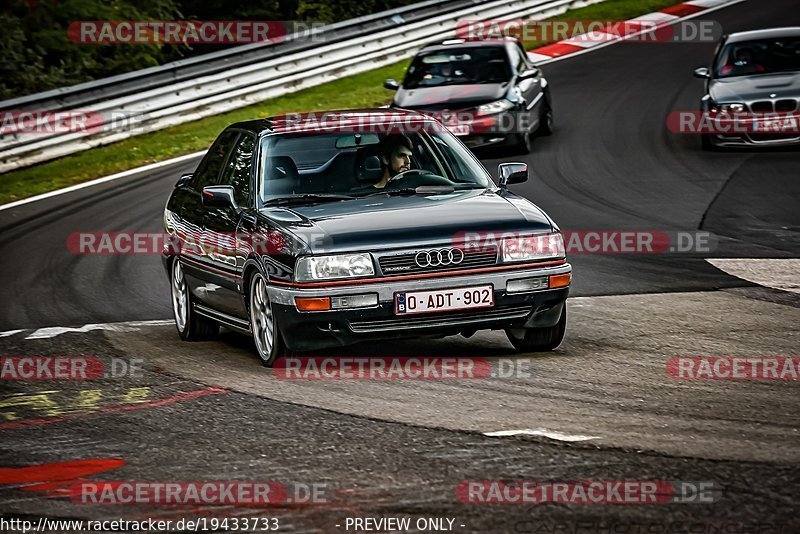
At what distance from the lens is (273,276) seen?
7.86m

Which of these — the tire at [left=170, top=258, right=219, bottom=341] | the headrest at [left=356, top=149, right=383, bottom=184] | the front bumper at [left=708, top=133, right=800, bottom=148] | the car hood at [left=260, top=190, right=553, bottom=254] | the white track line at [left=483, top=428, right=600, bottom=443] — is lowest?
the tire at [left=170, top=258, right=219, bottom=341]

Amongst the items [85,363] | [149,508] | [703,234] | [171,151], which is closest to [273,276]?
[85,363]

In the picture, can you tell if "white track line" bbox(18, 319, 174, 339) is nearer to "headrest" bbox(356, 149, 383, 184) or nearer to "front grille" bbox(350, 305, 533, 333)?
"headrest" bbox(356, 149, 383, 184)

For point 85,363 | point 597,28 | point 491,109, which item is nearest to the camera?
point 85,363

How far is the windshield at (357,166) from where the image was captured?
28.3 ft

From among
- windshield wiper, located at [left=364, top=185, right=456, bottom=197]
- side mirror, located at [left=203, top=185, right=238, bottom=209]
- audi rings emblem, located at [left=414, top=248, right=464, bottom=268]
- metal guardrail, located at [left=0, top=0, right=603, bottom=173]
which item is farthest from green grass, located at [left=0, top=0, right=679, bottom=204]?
audi rings emblem, located at [left=414, top=248, right=464, bottom=268]

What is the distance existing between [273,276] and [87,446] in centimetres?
188

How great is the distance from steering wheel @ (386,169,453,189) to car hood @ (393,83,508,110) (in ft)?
31.2

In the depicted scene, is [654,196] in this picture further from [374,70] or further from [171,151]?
[374,70]

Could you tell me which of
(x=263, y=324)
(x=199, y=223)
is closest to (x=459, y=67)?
(x=199, y=223)

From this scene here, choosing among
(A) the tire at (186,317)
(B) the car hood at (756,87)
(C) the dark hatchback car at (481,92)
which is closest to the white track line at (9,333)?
(A) the tire at (186,317)

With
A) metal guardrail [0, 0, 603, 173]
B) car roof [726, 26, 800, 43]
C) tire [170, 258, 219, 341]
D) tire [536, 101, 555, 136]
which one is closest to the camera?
tire [170, 258, 219, 341]

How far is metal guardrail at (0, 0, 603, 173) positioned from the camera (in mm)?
20688

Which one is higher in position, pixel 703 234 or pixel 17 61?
pixel 17 61
